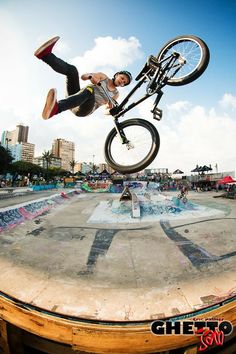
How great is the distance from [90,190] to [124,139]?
33.6 metres

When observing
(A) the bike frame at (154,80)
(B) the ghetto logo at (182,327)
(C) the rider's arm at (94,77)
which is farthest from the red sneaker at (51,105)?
(B) the ghetto logo at (182,327)

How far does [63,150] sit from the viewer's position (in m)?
152

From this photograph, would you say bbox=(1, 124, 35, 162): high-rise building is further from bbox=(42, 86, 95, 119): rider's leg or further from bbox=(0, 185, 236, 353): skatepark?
bbox=(42, 86, 95, 119): rider's leg

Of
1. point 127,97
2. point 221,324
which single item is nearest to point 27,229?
point 127,97

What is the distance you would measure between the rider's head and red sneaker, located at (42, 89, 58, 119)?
1.31 meters

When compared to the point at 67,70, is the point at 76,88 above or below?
below

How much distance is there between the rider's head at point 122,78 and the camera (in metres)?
3.65

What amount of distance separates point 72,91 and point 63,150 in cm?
15602

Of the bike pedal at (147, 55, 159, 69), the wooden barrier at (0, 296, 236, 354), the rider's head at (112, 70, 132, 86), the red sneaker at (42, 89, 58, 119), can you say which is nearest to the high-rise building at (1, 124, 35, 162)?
the rider's head at (112, 70, 132, 86)

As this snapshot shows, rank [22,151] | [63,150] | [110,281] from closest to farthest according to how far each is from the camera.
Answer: [110,281] < [22,151] < [63,150]

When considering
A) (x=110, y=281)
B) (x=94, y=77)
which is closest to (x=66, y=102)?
(x=94, y=77)

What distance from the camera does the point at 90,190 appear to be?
37.0 metres

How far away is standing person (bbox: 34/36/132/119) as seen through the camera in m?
2.99

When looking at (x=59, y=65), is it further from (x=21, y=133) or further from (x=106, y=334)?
(x=21, y=133)
